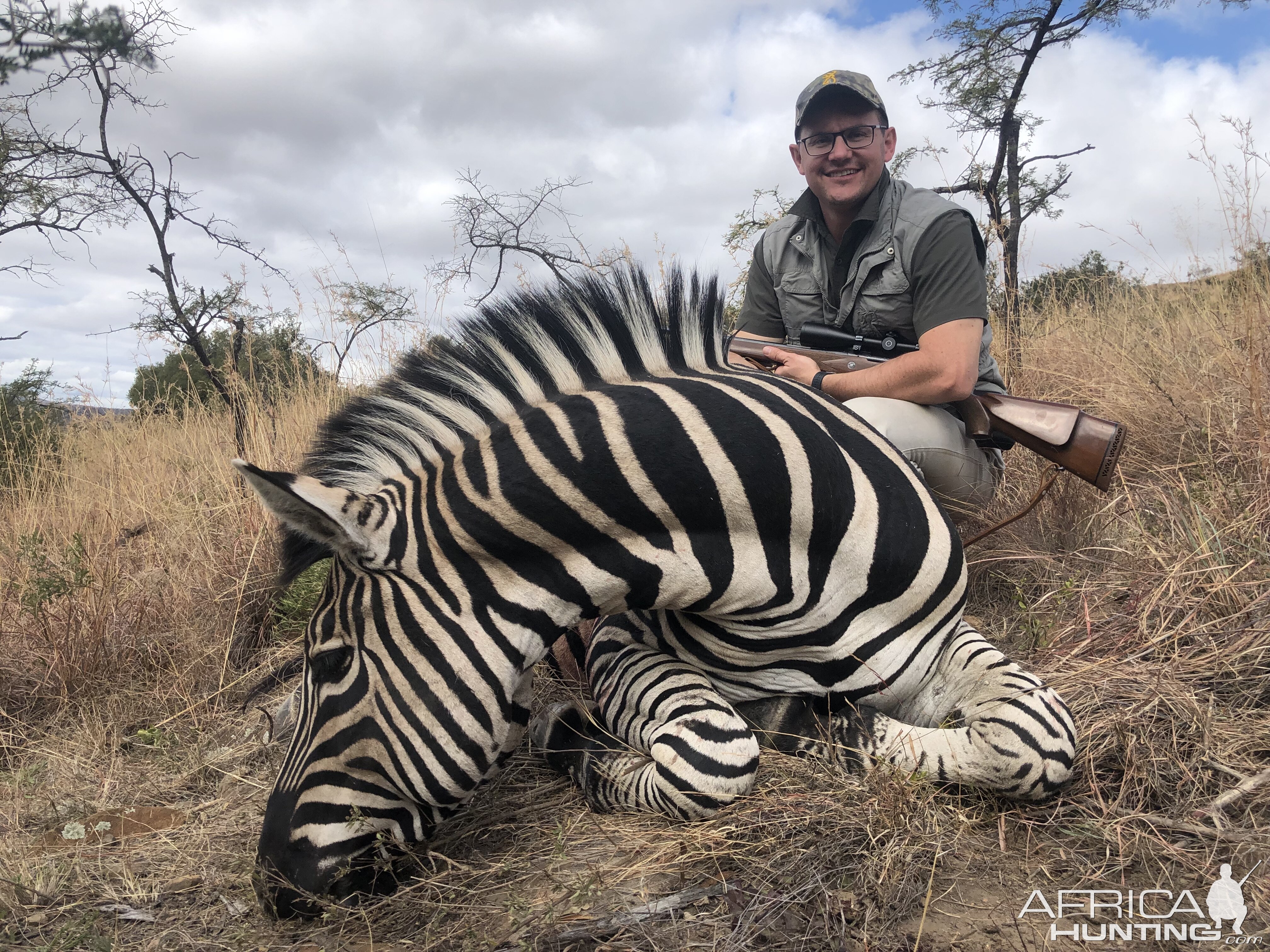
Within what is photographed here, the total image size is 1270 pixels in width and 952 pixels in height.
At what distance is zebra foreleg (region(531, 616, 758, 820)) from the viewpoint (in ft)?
6.46

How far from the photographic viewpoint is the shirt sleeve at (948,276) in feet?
10.2

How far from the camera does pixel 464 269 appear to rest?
7.35 m

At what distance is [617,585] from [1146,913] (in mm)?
1429

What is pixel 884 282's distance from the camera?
3441 millimetres

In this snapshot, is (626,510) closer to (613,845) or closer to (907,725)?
(613,845)

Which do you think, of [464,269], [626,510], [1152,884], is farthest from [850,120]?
[464,269]

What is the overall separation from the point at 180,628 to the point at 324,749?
2.62m

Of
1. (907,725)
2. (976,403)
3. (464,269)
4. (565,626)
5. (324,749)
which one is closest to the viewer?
(324,749)

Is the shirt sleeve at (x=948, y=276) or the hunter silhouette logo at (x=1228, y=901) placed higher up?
the shirt sleeve at (x=948, y=276)

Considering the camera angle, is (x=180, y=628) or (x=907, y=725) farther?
(x=180, y=628)

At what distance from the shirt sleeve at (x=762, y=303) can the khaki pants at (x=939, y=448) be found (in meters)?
1.12

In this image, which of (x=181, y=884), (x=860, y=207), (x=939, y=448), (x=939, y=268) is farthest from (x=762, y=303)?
(x=181, y=884)

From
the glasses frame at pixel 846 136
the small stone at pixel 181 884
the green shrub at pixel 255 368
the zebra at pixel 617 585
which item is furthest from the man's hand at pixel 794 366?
the green shrub at pixel 255 368

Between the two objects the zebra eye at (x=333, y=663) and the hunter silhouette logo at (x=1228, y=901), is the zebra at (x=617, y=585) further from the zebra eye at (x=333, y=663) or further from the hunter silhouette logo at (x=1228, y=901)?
the hunter silhouette logo at (x=1228, y=901)
